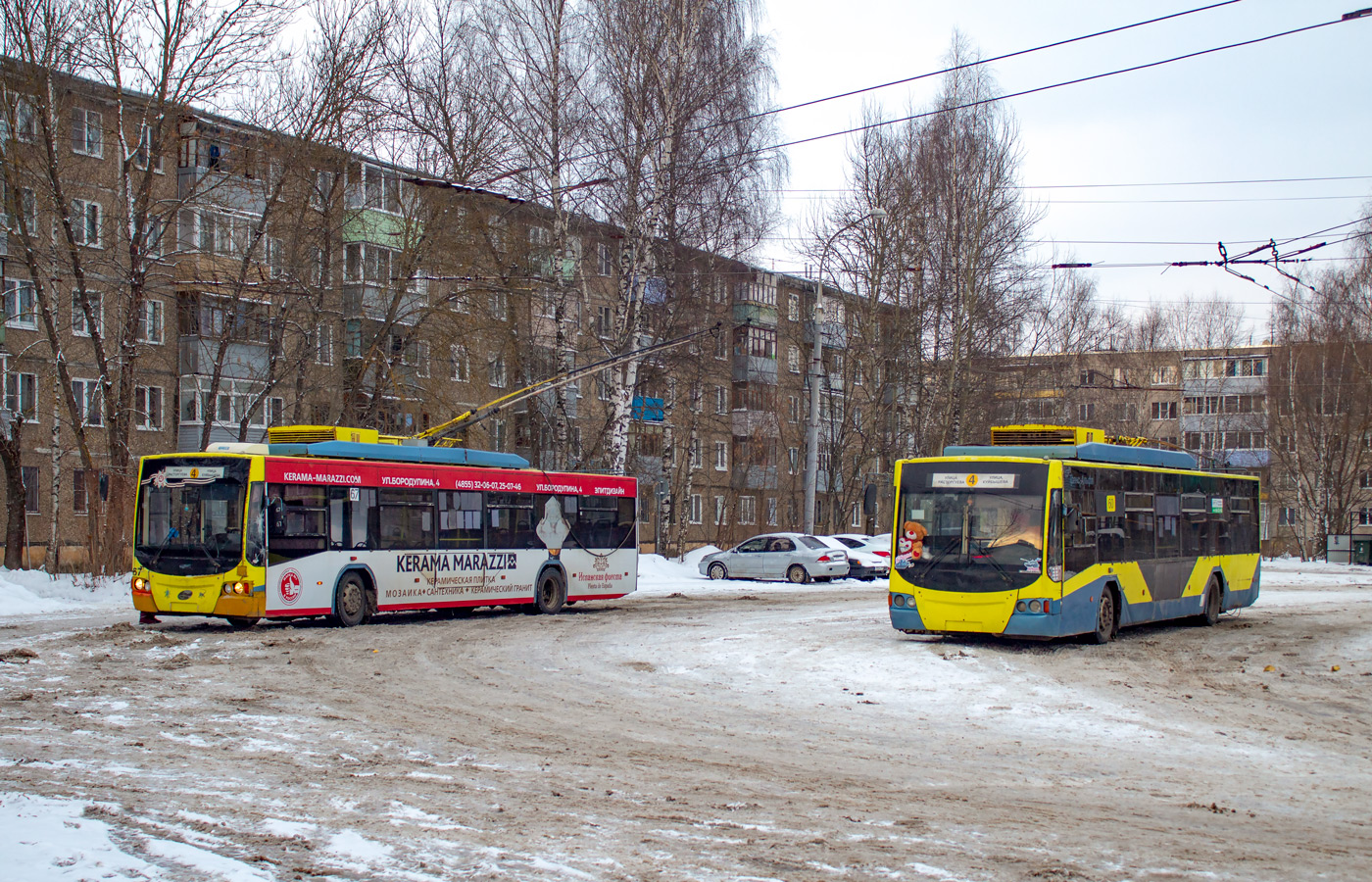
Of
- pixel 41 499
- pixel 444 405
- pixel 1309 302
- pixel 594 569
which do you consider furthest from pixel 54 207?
pixel 1309 302

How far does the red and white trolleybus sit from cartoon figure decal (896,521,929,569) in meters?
7.83

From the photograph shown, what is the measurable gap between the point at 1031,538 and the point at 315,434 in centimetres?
1068

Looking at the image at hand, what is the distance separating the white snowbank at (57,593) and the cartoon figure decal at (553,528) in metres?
7.31

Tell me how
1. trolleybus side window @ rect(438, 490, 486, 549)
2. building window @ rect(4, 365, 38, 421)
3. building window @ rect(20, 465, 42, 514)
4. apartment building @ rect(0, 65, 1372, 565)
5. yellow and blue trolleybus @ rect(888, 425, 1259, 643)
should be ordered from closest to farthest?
yellow and blue trolleybus @ rect(888, 425, 1259, 643) → trolleybus side window @ rect(438, 490, 486, 549) → apartment building @ rect(0, 65, 1372, 565) → building window @ rect(4, 365, 38, 421) → building window @ rect(20, 465, 42, 514)

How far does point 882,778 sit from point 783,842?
7.19 feet

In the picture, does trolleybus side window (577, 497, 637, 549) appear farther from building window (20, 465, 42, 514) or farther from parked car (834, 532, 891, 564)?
building window (20, 465, 42, 514)

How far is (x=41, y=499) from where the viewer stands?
4259 cm

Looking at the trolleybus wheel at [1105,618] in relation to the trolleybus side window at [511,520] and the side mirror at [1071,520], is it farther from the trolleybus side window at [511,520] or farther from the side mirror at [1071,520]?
the trolleybus side window at [511,520]

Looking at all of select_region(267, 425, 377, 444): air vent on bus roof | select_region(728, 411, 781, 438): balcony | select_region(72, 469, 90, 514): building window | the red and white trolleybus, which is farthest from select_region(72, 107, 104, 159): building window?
select_region(728, 411, 781, 438): balcony

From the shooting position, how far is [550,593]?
79.0 ft

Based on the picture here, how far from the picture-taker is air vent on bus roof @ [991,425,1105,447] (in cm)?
1834

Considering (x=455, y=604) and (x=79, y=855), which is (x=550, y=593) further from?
(x=79, y=855)

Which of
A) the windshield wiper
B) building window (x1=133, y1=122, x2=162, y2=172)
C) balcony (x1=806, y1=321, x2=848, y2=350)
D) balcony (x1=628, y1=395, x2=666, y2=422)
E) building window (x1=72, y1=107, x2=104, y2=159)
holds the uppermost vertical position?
building window (x1=72, y1=107, x2=104, y2=159)

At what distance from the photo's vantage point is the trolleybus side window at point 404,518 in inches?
808
